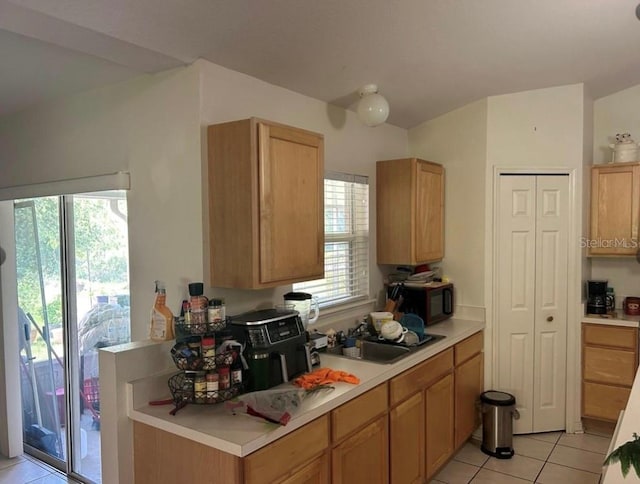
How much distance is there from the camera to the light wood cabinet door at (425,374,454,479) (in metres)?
2.82

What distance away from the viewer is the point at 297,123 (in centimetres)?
288

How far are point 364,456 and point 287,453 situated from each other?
594 millimetres

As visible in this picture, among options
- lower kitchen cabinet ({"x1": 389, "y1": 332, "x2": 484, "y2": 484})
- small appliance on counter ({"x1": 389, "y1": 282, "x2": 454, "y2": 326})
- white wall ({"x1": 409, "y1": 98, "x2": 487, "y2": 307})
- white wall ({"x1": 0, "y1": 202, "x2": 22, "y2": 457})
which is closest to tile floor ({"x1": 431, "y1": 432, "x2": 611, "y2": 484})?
lower kitchen cabinet ({"x1": 389, "y1": 332, "x2": 484, "y2": 484})

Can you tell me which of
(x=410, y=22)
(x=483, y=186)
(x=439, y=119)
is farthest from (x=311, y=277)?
(x=439, y=119)

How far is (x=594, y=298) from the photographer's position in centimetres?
371

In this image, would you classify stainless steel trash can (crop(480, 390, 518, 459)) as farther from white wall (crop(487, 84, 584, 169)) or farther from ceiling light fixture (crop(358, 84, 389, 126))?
ceiling light fixture (crop(358, 84, 389, 126))

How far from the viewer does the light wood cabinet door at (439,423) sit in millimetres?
2822

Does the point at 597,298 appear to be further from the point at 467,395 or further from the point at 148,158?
the point at 148,158

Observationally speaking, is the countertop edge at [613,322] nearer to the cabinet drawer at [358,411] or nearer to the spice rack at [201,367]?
the cabinet drawer at [358,411]

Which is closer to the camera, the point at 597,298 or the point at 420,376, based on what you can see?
the point at 420,376

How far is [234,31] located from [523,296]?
9.14 feet

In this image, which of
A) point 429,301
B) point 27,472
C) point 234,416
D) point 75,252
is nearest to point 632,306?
point 429,301

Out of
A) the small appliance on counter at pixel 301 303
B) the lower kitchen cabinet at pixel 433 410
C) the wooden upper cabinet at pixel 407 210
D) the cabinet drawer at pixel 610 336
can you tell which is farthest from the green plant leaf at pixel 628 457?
the cabinet drawer at pixel 610 336

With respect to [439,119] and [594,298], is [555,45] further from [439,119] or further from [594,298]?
[594,298]
